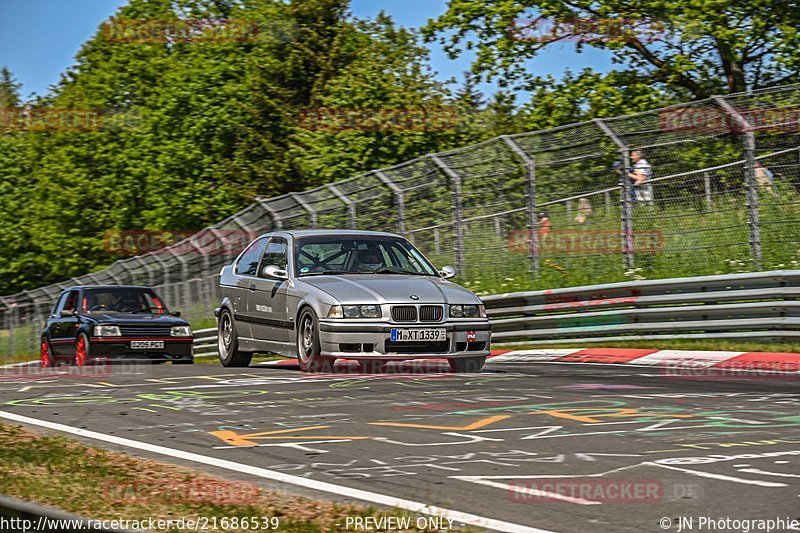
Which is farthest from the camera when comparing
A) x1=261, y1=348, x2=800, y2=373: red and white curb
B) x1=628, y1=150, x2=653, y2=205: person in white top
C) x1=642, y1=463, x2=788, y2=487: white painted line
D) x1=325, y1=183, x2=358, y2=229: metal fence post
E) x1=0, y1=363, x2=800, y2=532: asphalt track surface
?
x1=325, y1=183, x2=358, y2=229: metal fence post

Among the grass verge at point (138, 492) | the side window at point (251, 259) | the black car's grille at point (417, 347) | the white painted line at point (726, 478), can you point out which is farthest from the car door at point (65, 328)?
the white painted line at point (726, 478)

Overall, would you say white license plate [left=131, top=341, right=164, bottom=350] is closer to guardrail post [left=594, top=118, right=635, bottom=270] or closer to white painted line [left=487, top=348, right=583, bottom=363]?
white painted line [left=487, top=348, right=583, bottom=363]

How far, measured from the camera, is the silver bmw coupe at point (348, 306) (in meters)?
12.2

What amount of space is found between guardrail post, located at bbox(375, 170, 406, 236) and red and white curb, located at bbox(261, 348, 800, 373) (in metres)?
4.95

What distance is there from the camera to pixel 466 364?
43.5ft

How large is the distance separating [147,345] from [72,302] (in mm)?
2447

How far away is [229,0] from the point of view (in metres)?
68.6

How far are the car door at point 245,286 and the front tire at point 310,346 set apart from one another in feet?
5.43

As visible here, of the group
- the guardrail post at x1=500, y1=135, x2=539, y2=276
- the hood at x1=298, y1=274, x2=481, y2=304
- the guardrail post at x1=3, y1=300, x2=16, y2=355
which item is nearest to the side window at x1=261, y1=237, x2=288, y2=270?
the hood at x1=298, y1=274, x2=481, y2=304

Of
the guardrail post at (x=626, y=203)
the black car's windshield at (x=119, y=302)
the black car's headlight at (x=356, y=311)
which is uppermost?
the guardrail post at (x=626, y=203)

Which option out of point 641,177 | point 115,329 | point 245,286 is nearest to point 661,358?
point 641,177

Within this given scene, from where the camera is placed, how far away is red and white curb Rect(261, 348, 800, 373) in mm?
13055

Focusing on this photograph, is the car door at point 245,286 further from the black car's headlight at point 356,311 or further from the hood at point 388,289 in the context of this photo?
the black car's headlight at point 356,311

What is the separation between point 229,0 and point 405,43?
15473 mm
